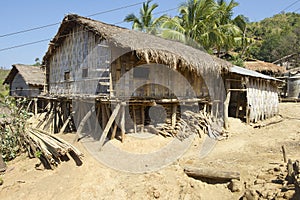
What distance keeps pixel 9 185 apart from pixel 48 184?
127cm

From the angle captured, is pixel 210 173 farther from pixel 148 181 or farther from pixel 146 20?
pixel 146 20

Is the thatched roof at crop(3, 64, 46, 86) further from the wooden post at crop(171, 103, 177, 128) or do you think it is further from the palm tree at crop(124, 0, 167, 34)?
the wooden post at crop(171, 103, 177, 128)

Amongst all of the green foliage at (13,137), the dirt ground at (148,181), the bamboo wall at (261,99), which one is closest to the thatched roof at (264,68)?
the bamboo wall at (261,99)

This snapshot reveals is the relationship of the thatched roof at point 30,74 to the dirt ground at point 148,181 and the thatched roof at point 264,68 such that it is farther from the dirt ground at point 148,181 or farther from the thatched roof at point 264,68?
the thatched roof at point 264,68

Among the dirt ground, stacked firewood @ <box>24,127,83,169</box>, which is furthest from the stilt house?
the dirt ground

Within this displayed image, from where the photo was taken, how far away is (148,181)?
24.6 ft

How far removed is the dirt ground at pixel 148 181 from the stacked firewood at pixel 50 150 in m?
0.22

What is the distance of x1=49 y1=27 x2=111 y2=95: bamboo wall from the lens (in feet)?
32.3

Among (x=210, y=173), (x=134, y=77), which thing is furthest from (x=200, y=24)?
(x=210, y=173)

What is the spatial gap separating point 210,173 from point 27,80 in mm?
19045

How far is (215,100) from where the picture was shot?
13.4 meters

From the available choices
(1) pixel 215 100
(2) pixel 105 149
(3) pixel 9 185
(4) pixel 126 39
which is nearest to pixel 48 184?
(3) pixel 9 185

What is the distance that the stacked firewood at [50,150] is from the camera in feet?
26.4

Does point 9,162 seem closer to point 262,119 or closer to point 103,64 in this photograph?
point 103,64
